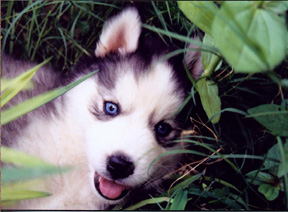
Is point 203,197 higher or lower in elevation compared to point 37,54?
lower

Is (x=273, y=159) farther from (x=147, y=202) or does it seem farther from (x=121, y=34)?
(x=121, y=34)

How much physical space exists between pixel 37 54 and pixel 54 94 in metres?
2.08

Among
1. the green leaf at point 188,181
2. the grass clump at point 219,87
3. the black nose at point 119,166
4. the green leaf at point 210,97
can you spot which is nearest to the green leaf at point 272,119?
the grass clump at point 219,87

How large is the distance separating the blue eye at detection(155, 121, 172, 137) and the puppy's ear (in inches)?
25.2

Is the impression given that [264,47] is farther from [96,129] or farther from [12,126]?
[12,126]

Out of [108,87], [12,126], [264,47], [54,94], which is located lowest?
[12,126]

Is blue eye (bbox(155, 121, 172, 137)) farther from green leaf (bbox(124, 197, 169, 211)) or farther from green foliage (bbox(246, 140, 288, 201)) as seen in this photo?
green foliage (bbox(246, 140, 288, 201))

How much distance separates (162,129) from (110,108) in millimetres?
413

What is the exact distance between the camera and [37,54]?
3.88m

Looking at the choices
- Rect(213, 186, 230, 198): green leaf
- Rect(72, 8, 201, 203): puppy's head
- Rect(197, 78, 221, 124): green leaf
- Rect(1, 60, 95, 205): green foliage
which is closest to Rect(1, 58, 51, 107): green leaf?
Rect(1, 60, 95, 205): green foliage

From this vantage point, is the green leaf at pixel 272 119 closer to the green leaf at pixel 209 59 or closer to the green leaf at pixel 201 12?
the green leaf at pixel 209 59

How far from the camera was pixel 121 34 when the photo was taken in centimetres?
295

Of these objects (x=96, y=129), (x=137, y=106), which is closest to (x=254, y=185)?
(x=137, y=106)

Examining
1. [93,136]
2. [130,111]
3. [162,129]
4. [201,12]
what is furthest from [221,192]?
[201,12]
